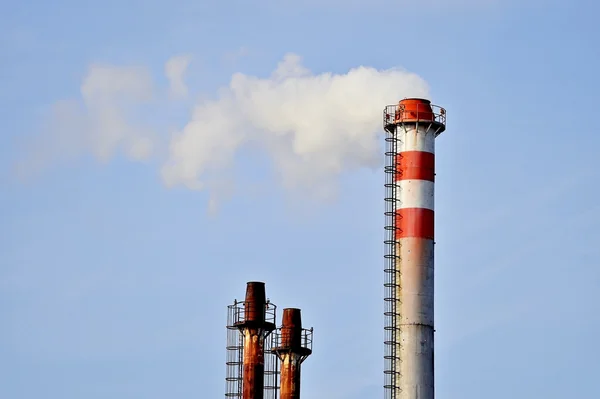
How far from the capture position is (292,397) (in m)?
59.6

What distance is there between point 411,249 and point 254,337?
7.94 meters

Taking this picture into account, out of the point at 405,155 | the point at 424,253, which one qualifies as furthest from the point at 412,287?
the point at 405,155

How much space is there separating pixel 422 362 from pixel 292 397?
5696mm

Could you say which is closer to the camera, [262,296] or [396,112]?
[262,296]

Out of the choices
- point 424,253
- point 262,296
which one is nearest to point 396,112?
point 424,253

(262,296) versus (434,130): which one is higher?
(434,130)

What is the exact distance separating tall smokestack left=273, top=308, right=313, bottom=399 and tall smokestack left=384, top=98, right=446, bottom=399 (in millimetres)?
3861

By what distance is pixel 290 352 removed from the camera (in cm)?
6019

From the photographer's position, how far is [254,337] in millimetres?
56438

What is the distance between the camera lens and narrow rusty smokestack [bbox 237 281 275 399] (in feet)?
183

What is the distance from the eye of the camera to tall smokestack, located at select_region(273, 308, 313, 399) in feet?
196

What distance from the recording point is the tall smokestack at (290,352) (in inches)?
2357

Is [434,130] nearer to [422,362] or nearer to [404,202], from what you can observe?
[404,202]

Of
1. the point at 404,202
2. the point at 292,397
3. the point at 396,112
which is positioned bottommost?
the point at 292,397
